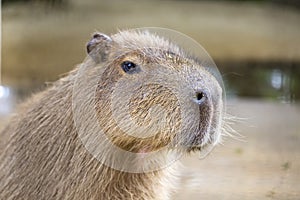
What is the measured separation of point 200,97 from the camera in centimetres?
304

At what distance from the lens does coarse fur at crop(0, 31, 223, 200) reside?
122 inches

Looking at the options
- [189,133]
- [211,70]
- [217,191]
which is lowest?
[217,191]

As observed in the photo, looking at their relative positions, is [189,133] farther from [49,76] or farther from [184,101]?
[49,76]

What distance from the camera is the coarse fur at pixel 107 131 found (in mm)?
3096

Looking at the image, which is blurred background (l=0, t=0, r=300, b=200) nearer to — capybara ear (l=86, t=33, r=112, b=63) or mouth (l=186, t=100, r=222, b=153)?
capybara ear (l=86, t=33, r=112, b=63)

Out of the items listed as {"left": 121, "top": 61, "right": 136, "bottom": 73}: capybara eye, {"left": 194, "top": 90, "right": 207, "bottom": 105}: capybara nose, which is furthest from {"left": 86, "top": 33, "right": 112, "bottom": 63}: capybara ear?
{"left": 194, "top": 90, "right": 207, "bottom": 105}: capybara nose

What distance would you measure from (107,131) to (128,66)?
10.3 inches

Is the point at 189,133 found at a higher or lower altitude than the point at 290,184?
higher

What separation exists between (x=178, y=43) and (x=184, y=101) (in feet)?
1.65

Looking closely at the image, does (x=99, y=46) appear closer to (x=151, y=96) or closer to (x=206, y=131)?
(x=151, y=96)

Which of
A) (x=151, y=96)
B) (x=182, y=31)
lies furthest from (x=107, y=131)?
(x=182, y=31)

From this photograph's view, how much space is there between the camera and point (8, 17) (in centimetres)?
904

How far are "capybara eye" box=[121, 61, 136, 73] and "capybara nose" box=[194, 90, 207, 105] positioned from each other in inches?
12.8

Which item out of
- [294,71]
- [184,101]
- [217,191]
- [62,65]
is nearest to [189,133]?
[184,101]
